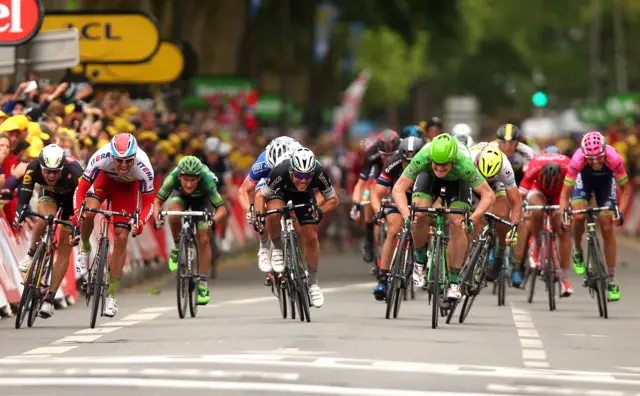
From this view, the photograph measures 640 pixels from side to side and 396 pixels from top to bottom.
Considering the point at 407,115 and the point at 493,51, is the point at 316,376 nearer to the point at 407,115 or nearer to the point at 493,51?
the point at 493,51

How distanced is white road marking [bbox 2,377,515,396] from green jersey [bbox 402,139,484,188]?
6024 millimetres

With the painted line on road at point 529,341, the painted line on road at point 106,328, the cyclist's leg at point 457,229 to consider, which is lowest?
the painted line on road at point 529,341

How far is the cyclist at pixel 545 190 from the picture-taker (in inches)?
906

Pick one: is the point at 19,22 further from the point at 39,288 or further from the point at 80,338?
the point at 80,338

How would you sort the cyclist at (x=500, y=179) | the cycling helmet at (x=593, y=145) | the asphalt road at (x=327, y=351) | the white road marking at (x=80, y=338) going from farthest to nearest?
the cycling helmet at (x=593, y=145), the cyclist at (x=500, y=179), the white road marking at (x=80, y=338), the asphalt road at (x=327, y=351)

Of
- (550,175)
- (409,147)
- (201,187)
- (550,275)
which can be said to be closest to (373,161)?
(550,175)

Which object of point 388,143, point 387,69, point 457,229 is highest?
point 387,69

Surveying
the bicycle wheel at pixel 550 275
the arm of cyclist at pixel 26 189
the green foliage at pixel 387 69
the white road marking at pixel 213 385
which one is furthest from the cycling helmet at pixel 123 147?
the green foliage at pixel 387 69

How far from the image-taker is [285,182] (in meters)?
19.6

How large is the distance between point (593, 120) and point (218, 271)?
5895 cm

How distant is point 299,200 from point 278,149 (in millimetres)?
624

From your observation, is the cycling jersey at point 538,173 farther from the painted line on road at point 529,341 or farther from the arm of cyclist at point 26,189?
the arm of cyclist at point 26,189

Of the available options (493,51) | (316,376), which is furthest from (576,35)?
(316,376)

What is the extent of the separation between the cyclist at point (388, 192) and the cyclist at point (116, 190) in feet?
9.15
